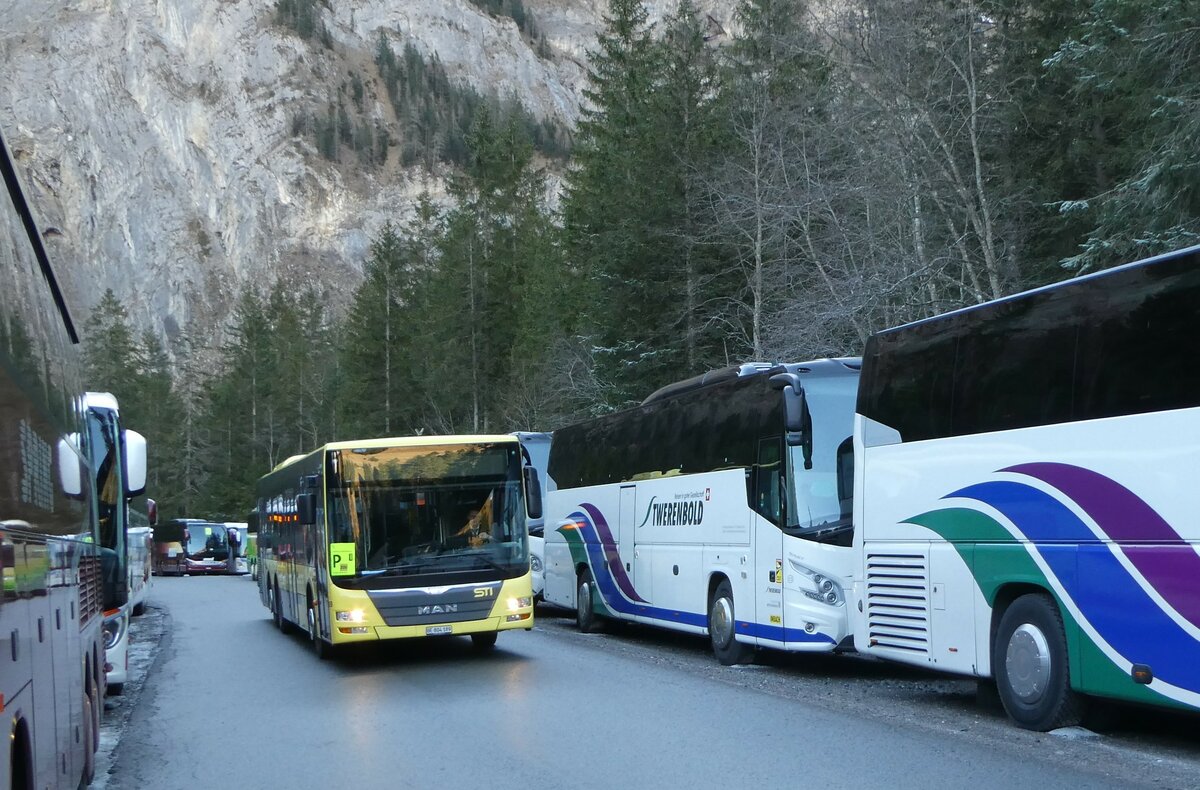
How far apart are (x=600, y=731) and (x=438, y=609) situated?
5196mm

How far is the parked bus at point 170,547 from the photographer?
62.0m

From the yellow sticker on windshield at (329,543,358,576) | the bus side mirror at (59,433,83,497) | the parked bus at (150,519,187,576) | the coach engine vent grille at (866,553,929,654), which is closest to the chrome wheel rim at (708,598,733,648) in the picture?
the coach engine vent grille at (866,553,929,654)

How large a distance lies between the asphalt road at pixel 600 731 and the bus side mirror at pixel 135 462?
2317 millimetres

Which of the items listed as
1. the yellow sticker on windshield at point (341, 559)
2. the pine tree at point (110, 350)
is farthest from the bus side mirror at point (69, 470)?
the pine tree at point (110, 350)

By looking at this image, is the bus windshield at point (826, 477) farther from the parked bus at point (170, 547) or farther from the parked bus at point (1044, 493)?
the parked bus at point (170, 547)

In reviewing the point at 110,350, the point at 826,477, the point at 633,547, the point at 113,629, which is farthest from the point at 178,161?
the point at 826,477

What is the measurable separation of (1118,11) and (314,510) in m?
14.9

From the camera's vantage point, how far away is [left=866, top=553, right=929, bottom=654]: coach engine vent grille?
11.7m

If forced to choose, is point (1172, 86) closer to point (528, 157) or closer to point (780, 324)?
point (780, 324)

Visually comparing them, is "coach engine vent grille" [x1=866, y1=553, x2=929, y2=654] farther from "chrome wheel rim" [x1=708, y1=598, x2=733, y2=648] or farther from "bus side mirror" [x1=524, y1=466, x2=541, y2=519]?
"bus side mirror" [x1=524, y1=466, x2=541, y2=519]

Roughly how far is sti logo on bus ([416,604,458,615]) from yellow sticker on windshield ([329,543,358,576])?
3.00 ft

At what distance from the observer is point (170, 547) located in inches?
2456

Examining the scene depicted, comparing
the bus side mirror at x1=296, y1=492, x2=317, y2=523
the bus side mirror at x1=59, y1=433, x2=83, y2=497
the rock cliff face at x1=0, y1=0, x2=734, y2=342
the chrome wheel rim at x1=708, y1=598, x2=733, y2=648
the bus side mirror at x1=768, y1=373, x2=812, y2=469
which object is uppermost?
the rock cliff face at x1=0, y1=0, x2=734, y2=342

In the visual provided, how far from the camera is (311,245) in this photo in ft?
388
